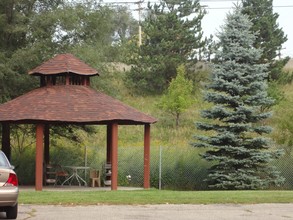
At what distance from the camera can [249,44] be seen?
1127 inches

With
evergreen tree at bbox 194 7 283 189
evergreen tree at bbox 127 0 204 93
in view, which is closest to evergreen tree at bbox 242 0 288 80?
evergreen tree at bbox 127 0 204 93

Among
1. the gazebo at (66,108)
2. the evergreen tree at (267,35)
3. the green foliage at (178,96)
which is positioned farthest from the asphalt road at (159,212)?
the evergreen tree at (267,35)

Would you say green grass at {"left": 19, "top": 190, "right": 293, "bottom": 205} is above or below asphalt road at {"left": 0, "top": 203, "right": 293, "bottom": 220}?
below

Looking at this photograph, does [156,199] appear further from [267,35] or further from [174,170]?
[267,35]

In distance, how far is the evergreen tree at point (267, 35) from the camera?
55.0 metres

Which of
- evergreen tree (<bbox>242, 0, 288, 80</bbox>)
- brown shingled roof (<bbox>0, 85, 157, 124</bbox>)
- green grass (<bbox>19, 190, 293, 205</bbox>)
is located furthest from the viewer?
evergreen tree (<bbox>242, 0, 288, 80</bbox>)

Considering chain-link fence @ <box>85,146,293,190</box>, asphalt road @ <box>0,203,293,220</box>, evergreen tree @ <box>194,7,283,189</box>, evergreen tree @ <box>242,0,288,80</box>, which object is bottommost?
chain-link fence @ <box>85,146,293,190</box>

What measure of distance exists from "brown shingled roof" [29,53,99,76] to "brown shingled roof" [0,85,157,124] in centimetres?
69

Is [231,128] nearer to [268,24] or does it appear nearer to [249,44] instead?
[249,44]

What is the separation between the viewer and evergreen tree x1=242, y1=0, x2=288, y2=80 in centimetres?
5497

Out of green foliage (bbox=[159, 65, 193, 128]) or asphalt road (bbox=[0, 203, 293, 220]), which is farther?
green foliage (bbox=[159, 65, 193, 128])

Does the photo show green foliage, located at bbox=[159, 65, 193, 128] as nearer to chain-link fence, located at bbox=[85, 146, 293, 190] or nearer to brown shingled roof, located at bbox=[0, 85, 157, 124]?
chain-link fence, located at bbox=[85, 146, 293, 190]

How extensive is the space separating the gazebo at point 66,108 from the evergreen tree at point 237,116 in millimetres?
3822

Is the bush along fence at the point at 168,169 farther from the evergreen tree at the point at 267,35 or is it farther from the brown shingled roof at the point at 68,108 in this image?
the evergreen tree at the point at 267,35
